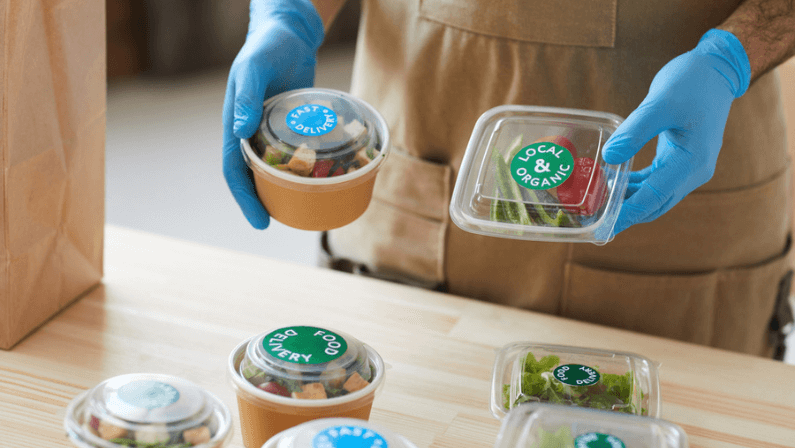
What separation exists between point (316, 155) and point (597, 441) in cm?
46

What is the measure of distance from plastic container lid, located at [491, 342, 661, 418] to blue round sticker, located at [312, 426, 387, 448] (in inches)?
8.3

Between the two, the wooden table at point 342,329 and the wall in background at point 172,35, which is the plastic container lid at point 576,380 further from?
the wall in background at point 172,35

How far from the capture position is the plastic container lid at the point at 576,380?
833mm

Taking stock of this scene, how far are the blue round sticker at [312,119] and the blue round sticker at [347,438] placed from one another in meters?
0.39

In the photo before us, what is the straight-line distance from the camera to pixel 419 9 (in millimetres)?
1206

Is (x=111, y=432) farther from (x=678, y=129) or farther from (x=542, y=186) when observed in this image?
(x=678, y=129)

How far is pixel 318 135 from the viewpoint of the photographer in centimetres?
92

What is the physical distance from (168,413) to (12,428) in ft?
0.91

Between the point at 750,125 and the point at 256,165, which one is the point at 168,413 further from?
the point at 750,125

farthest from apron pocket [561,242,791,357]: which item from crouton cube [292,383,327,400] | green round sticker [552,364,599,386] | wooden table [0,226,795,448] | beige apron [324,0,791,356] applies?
crouton cube [292,383,327,400]

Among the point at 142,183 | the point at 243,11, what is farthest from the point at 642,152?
the point at 243,11

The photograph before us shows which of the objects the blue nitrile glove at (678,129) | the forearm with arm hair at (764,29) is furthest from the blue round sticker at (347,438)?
the forearm with arm hair at (764,29)

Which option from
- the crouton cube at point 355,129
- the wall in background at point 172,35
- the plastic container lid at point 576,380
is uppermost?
the crouton cube at point 355,129

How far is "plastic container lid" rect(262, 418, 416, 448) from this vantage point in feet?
2.14
